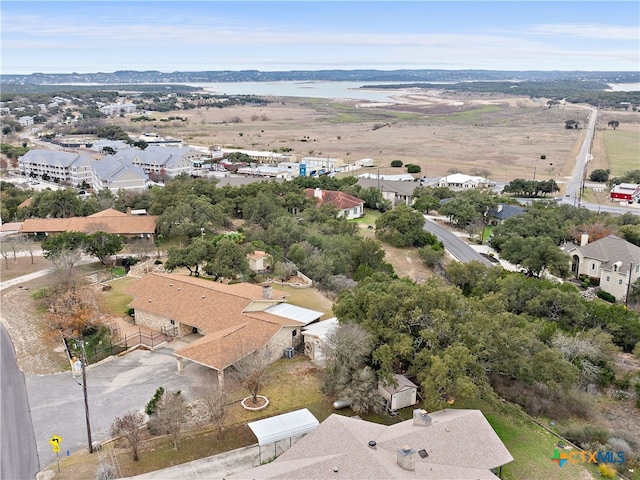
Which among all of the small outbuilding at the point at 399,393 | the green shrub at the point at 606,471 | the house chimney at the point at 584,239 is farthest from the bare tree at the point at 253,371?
the house chimney at the point at 584,239

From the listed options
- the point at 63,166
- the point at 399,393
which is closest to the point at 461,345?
the point at 399,393

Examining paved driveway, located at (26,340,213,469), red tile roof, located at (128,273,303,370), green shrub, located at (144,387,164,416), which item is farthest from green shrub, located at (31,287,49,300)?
green shrub, located at (144,387,164,416)

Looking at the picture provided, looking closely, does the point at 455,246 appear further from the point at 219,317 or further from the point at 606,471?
the point at 606,471

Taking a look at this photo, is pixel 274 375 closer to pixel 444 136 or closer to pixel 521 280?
pixel 521 280

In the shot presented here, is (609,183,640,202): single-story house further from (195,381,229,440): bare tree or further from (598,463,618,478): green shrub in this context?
(195,381,229,440): bare tree

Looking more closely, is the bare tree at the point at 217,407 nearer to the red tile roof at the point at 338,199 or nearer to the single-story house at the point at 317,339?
the single-story house at the point at 317,339
